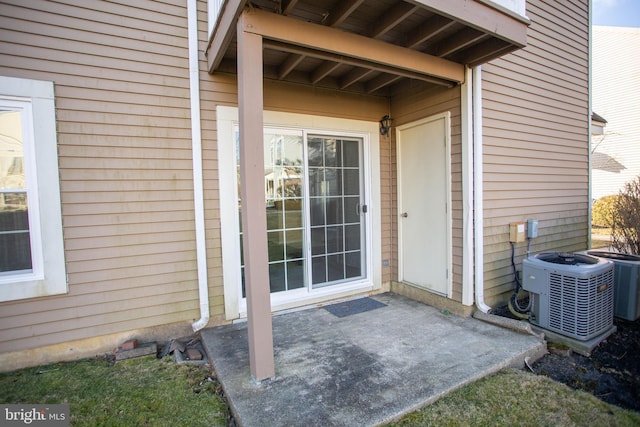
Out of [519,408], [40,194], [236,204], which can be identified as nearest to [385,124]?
[236,204]

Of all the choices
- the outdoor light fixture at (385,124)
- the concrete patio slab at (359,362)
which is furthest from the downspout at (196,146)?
the outdoor light fixture at (385,124)

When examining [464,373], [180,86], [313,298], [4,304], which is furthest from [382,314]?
[4,304]

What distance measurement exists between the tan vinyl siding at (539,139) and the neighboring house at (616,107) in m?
8.25

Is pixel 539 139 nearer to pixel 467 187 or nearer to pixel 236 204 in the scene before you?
pixel 467 187

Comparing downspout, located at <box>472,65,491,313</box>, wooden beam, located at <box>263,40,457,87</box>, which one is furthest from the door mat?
wooden beam, located at <box>263,40,457,87</box>

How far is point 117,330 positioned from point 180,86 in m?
2.28

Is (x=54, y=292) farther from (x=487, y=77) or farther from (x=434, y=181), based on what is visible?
(x=487, y=77)

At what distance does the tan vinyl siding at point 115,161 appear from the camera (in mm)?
2576

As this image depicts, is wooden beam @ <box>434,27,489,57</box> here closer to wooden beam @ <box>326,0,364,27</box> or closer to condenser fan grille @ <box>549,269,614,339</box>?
wooden beam @ <box>326,0,364,27</box>

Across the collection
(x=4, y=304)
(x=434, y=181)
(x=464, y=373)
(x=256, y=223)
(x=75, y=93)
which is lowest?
(x=464, y=373)

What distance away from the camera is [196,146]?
10.0 feet

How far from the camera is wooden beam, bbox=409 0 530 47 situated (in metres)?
2.26

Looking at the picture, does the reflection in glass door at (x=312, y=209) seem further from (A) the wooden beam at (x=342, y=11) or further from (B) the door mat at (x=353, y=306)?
(A) the wooden beam at (x=342, y=11)

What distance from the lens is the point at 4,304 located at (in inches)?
98.2
